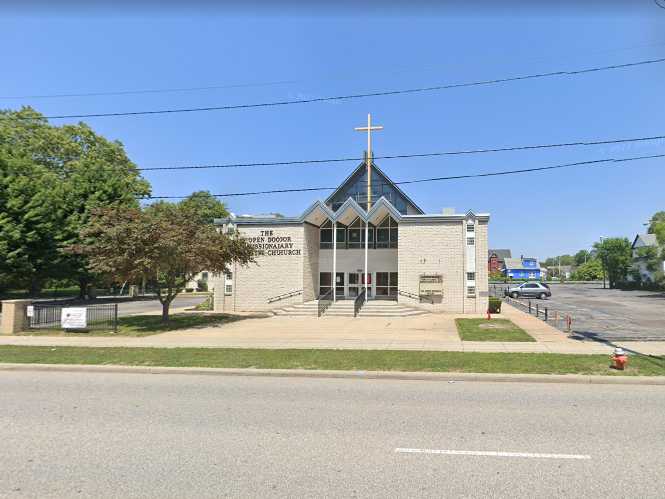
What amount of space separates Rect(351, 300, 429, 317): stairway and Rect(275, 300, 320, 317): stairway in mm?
2725

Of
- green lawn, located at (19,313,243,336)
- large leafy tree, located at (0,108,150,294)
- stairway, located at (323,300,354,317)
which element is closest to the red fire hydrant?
green lawn, located at (19,313,243,336)

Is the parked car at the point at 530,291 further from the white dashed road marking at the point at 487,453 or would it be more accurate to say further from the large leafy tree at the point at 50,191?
the white dashed road marking at the point at 487,453

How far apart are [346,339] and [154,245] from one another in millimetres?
8911

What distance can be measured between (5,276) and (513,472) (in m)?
34.7

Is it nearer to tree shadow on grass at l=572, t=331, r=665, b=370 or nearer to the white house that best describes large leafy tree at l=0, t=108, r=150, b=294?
tree shadow on grass at l=572, t=331, r=665, b=370

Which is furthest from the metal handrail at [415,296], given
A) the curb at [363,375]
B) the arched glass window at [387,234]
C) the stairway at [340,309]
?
the curb at [363,375]

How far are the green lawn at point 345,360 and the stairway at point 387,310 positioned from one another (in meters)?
13.5

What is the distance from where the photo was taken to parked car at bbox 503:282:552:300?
44.4m

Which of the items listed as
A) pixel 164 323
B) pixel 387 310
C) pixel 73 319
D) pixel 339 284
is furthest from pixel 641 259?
pixel 73 319

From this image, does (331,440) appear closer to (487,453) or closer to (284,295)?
(487,453)

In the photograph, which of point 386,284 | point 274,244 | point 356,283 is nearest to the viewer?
point 274,244

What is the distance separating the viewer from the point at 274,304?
29.1 metres

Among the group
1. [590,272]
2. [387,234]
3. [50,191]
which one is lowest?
[590,272]

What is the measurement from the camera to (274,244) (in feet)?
97.5
